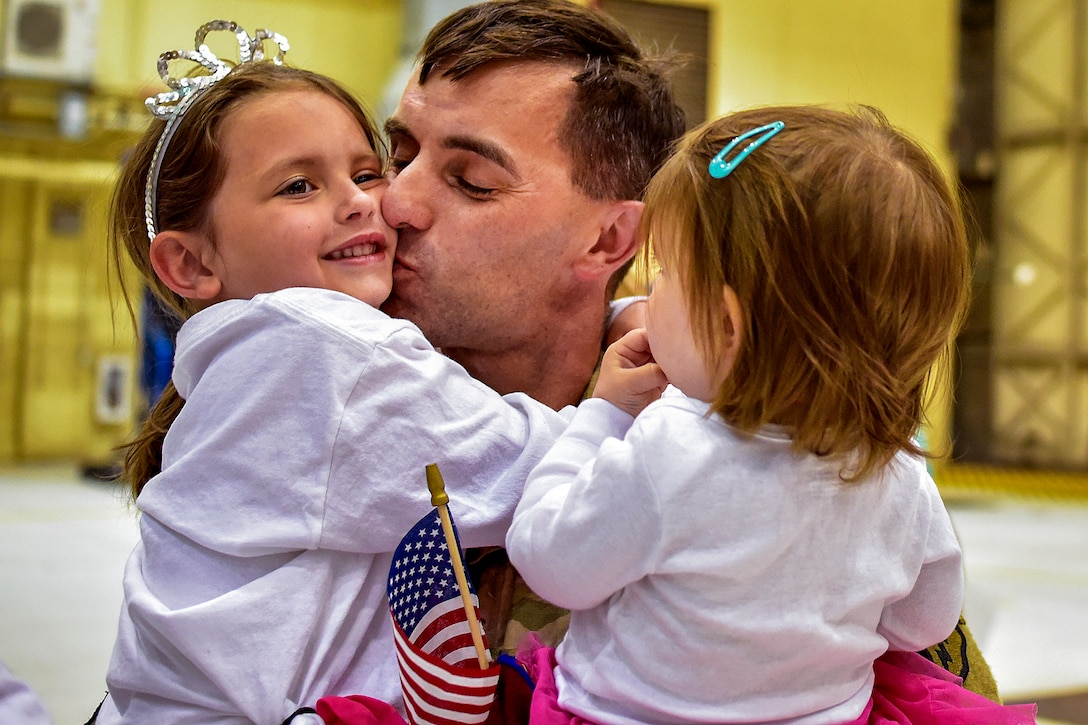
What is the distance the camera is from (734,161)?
1.19 meters

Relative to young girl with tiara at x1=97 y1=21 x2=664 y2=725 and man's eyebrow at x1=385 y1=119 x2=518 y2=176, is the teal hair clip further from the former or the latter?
man's eyebrow at x1=385 y1=119 x2=518 y2=176

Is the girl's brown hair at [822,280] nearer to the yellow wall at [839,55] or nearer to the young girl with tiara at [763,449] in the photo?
the young girl with tiara at [763,449]

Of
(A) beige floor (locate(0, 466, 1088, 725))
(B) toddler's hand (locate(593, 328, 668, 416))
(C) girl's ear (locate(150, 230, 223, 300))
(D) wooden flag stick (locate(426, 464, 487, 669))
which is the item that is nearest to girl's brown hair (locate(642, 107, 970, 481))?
(B) toddler's hand (locate(593, 328, 668, 416))

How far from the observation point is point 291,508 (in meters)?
1.33

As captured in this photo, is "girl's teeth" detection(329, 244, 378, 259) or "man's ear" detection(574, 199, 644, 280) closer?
"girl's teeth" detection(329, 244, 378, 259)

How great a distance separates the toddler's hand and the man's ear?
0.56 m

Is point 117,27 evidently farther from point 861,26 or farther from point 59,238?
point 861,26

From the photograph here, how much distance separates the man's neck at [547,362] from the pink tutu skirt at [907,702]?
2.08ft

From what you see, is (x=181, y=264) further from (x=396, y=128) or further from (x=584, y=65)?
(x=584, y=65)

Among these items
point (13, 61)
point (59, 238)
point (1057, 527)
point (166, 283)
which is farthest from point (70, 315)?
point (166, 283)

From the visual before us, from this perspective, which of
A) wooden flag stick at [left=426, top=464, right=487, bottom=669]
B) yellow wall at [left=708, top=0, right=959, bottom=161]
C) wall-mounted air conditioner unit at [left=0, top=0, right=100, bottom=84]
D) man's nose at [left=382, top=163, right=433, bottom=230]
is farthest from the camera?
yellow wall at [left=708, top=0, right=959, bottom=161]

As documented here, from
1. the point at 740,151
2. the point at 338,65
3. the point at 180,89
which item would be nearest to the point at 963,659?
the point at 740,151

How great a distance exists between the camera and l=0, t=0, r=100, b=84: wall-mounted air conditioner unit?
9750 millimetres

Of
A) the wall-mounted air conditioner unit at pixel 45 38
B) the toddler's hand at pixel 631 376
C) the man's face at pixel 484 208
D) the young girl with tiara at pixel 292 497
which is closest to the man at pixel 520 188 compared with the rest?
the man's face at pixel 484 208
